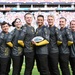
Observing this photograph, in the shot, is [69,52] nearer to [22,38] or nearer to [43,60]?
[43,60]

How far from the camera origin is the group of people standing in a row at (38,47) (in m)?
5.27

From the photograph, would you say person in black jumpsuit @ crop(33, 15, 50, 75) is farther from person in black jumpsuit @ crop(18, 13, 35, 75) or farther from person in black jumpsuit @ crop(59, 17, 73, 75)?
person in black jumpsuit @ crop(59, 17, 73, 75)

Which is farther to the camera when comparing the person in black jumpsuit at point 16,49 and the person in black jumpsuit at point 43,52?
the person in black jumpsuit at point 16,49

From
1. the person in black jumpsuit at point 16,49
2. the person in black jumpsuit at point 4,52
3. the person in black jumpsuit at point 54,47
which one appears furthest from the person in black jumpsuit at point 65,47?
the person in black jumpsuit at point 4,52

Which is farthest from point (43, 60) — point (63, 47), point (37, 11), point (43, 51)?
point (37, 11)

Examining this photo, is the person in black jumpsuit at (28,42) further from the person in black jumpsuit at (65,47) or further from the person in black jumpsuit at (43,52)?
the person in black jumpsuit at (65,47)

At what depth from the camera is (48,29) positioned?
211 inches

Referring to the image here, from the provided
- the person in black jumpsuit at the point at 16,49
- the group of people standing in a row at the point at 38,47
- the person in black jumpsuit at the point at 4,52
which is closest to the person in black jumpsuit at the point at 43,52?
the group of people standing in a row at the point at 38,47

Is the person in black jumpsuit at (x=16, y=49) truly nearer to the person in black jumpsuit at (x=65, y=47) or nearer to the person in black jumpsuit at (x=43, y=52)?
the person in black jumpsuit at (x=43, y=52)

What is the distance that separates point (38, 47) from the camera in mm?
5250

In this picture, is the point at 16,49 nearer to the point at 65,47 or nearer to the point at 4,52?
the point at 4,52

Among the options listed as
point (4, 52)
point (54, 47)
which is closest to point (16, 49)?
point (4, 52)

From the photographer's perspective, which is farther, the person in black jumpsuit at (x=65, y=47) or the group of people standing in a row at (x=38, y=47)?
the person in black jumpsuit at (x=65, y=47)

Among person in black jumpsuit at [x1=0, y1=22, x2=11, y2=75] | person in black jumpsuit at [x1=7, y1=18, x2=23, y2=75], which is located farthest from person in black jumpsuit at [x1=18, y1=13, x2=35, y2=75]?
person in black jumpsuit at [x1=0, y1=22, x2=11, y2=75]
